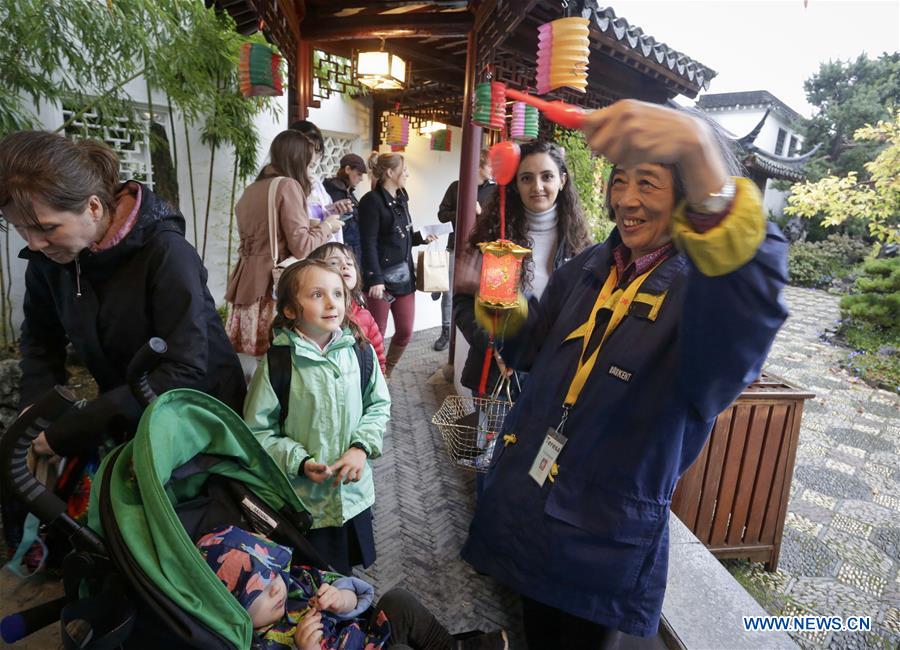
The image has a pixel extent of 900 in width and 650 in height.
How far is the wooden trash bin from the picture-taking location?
2.89 metres

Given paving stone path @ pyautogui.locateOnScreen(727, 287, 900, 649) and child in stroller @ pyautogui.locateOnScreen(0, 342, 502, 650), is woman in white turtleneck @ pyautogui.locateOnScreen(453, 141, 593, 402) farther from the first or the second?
paving stone path @ pyautogui.locateOnScreen(727, 287, 900, 649)

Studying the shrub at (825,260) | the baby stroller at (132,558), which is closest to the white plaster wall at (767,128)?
the shrub at (825,260)

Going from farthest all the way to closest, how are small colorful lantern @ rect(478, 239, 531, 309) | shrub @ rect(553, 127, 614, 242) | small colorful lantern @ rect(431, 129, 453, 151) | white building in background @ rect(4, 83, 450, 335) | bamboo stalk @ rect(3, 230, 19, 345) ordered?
1. small colorful lantern @ rect(431, 129, 453, 151)
2. shrub @ rect(553, 127, 614, 242)
3. white building in background @ rect(4, 83, 450, 335)
4. bamboo stalk @ rect(3, 230, 19, 345)
5. small colorful lantern @ rect(478, 239, 531, 309)

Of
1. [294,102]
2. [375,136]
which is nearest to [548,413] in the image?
[294,102]

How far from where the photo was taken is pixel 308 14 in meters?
4.80

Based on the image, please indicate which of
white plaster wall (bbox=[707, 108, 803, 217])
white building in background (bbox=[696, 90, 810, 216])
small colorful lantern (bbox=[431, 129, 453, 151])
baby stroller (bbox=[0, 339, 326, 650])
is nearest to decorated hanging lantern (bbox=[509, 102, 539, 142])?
baby stroller (bbox=[0, 339, 326, 650])

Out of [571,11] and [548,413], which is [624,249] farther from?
[571,11]

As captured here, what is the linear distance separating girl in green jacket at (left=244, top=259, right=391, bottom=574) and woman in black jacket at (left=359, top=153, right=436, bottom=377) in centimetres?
212

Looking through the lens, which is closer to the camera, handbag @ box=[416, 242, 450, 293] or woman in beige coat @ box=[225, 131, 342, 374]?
woman in beige coat @ box=[225, 131, 342, 374]

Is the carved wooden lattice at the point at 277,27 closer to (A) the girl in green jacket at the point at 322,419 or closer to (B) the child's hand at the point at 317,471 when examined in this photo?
(A) the girl in green jacket at the point at 322,419

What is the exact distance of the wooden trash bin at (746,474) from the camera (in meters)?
2.89

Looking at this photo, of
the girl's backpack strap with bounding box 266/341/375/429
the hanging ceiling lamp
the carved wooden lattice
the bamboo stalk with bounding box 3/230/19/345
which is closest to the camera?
the girl's backpack strap with bounding box 266/341/375/429

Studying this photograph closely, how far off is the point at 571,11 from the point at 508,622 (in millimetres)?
3378

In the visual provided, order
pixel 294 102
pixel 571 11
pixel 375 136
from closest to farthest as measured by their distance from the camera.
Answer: pixel 571 11 → pixel 294 102 → pixel 375 136
